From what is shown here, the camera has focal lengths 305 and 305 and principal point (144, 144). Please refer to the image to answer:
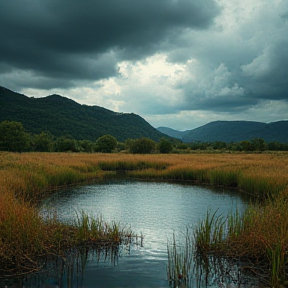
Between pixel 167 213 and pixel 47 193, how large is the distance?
966cm

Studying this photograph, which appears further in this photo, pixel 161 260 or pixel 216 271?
pixel 161 260

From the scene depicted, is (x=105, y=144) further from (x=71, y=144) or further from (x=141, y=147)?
(x=141, y=147)

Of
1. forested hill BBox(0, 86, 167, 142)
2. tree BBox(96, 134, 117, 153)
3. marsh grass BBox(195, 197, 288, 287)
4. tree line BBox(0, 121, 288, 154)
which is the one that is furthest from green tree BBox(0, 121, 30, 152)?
marsh grass BBox(195, 197, 288, 287)

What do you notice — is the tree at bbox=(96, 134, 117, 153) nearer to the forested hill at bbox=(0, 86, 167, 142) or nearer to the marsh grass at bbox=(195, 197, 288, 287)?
the forested hill at bbox=(0, 86, 167, 142)

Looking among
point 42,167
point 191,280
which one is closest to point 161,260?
point 191,280

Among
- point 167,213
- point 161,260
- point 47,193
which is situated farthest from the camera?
point 47,193

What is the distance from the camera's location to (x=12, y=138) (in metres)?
65.8

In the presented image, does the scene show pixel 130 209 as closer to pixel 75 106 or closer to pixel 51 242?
pixel 51 242

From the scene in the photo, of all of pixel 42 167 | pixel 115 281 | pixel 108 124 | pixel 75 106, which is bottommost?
pixel 115 281

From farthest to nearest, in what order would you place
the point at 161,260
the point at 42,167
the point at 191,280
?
the point at 42,167, the point at 161,260, the point at 191,280

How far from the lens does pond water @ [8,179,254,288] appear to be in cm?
838

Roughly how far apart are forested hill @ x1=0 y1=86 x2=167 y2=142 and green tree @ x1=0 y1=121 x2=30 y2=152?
5989 cm

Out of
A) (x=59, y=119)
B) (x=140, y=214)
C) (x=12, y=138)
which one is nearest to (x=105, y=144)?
(x=12, y=138)

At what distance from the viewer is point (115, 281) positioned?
8.23 meters
